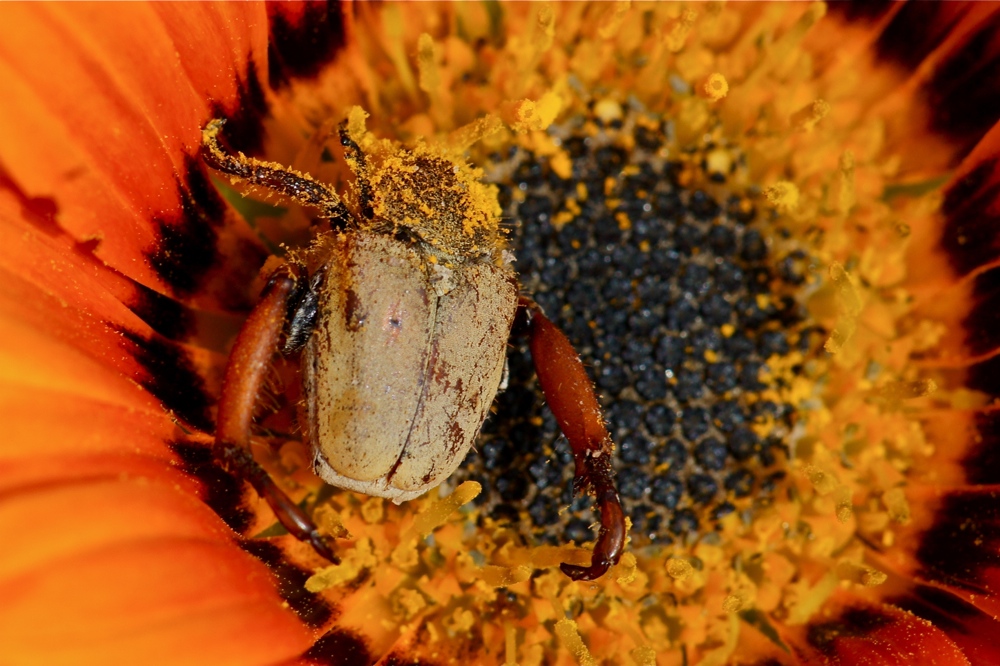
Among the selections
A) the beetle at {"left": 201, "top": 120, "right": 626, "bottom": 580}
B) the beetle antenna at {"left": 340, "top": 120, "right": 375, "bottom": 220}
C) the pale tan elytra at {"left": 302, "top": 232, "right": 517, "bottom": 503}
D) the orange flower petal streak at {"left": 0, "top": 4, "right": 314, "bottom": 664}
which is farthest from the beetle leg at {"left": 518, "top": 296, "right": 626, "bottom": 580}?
the orange flower petal streak at {"left": 0, "top": 4, "right": 314, "bottom": 664}

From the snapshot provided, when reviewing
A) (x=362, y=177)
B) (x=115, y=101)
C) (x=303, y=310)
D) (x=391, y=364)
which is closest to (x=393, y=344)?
(x=391, y=364)

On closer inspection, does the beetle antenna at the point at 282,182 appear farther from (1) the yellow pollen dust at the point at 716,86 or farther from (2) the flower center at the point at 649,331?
(1) the yellow pollen dust at the point at 716,86

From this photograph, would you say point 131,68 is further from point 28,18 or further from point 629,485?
point 629,485

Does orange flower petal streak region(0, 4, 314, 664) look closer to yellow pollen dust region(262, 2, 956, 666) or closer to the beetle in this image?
the beetle

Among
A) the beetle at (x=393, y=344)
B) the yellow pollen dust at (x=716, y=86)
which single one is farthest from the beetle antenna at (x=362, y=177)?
the yellow pollen dust at (x=716, y=86)

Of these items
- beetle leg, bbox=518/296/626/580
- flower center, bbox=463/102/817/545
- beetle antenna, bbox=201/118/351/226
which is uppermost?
beetle antenna, bbox=201/118/351/226

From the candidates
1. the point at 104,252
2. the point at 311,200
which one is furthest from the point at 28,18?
the point at 311,200
